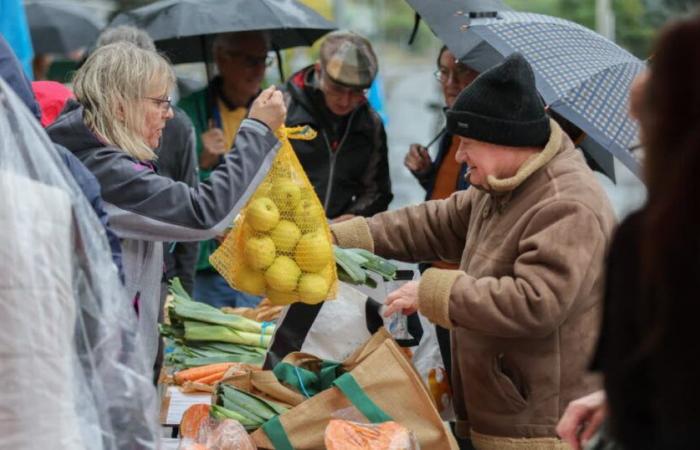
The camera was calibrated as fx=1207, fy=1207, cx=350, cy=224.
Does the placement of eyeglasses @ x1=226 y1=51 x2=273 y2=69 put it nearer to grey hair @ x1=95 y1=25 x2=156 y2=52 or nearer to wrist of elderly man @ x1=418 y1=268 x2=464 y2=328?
grey hair @ x1=95 y1=25 x2=156 y2=52

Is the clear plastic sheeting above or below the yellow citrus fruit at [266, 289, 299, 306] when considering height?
above

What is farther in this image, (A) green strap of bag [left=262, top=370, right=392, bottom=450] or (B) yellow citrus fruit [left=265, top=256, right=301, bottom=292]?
(B) yellow citrus fruit [left=265, top=256, right=301, bottom=292]

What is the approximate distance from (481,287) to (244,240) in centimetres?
91

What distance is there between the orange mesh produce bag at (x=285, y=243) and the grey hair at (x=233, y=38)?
2.54 metres

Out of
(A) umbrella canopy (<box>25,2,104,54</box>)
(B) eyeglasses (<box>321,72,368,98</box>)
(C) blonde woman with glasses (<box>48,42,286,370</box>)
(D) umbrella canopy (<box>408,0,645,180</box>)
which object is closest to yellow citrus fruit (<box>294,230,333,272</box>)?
(C) blonde woman with glasses (<box>48,42,286,370</box>)

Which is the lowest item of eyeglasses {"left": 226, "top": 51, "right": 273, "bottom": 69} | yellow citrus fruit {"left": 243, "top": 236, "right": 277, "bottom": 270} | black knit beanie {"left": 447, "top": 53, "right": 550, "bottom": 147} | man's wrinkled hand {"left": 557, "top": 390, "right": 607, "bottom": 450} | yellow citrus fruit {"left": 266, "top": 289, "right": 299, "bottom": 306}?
eyeglasses {"left": 226, "top": 51, "right": 273, "bottom": 69}

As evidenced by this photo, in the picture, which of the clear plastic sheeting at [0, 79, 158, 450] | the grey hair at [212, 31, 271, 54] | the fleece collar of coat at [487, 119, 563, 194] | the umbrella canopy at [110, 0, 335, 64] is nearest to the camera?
the clear plastic sheeting at [0, 79, 158, 450]

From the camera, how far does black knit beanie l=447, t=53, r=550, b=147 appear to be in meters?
3.33

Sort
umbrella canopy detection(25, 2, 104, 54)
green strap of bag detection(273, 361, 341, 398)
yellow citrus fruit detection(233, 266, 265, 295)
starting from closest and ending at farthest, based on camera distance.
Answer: green strap of bag detection(273, 361, 341, 398) → yellow citrus fruit detection(233, 266, 265, 295) → umbrella canopy detection(25, 2, 104, 54)

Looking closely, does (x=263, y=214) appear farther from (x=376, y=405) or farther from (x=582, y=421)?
(x=582, y=421)

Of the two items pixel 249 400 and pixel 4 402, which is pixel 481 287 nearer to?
pixel 249 400

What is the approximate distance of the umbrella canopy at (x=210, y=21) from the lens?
6.06 m

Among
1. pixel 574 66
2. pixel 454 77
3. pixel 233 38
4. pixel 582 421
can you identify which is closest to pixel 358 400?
pixel 582 421

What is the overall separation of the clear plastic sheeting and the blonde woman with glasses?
778 millimetres
